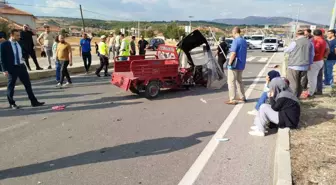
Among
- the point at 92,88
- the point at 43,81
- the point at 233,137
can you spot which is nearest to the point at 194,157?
the point at 233,137

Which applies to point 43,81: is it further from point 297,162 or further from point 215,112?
point 297,162

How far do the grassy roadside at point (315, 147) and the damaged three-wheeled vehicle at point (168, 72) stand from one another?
11.9 feet

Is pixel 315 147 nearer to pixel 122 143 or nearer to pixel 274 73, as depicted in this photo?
pixel 274 73

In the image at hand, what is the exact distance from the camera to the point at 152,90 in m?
8.54

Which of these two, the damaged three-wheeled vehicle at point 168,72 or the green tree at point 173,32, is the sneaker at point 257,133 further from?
the green tree at point 173,32

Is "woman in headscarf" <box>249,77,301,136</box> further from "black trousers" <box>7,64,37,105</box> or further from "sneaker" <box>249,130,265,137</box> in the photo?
"black trousers" <box>7,64,37,105</box>

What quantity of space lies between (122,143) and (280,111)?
2.89 meters

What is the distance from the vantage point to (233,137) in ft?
17.7

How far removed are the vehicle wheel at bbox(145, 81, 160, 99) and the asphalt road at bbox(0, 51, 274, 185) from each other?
0.35m

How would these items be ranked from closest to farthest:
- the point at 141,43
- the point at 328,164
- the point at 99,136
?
the point at 328,164
the point at 99,136
the point at 141,43

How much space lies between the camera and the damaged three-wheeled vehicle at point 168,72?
27.3 feet

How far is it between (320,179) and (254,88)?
6862mm

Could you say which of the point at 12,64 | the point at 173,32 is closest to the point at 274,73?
the point at 12,64

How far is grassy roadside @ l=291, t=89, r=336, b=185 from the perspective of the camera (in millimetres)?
3721
